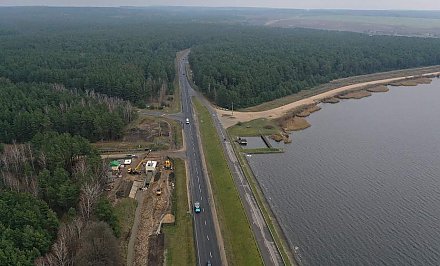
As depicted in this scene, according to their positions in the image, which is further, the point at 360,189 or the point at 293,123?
the point at 293,123

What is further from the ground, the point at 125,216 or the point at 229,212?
the point at 229,212

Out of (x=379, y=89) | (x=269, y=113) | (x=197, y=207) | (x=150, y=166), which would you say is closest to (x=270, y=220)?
(x=197, y=207)

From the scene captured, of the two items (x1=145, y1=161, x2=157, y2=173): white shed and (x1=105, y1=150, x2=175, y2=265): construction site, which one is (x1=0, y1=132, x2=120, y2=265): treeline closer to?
(x1=105, y1=150, x2=175, y2=265): construction site

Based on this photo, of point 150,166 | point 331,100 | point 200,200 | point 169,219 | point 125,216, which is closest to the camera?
point 169,219

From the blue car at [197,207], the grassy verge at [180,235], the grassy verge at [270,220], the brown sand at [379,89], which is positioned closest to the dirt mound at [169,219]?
the grassy verge at [180,235]

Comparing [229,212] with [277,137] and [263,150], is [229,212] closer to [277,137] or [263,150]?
[263,150]

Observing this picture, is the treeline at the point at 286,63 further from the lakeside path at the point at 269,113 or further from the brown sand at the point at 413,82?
the brown sand at the point at 413,82

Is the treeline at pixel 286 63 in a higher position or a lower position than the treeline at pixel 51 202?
higher
